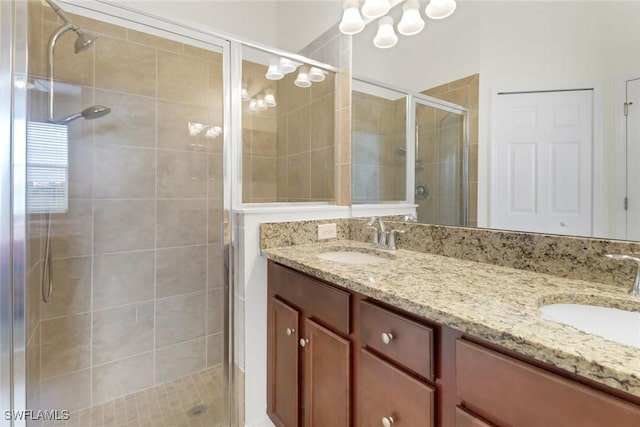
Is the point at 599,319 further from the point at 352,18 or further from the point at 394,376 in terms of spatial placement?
the point at 352,18

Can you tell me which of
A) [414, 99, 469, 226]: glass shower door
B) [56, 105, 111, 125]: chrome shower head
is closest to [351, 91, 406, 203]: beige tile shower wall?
[414, 99, 469, 226]: glass shower door

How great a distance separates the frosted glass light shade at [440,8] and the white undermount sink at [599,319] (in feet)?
3.99

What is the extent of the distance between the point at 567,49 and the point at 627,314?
77 centimetres

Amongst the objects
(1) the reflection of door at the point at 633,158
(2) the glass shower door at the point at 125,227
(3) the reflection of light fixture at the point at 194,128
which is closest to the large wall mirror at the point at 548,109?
(1) the reflection of door at the point at 633,158

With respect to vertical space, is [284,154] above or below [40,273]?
above

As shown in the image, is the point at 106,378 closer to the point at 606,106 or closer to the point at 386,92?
the point at 386,92

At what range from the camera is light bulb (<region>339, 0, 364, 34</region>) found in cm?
159

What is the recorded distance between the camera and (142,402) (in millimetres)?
1708

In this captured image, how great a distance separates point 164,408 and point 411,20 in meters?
2.41

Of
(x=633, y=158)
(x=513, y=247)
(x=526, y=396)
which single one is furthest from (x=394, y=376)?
(x=633, y=158)

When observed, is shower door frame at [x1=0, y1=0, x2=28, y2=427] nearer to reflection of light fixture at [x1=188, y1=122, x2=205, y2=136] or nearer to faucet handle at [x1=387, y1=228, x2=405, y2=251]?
reflection of light fixture at [x1=188, y1=122, x2=205, y2=136]

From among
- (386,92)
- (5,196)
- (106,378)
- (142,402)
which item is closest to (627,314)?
(386,92)

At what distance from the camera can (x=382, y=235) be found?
1.50 meters

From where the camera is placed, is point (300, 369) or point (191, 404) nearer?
point (300, 369)
